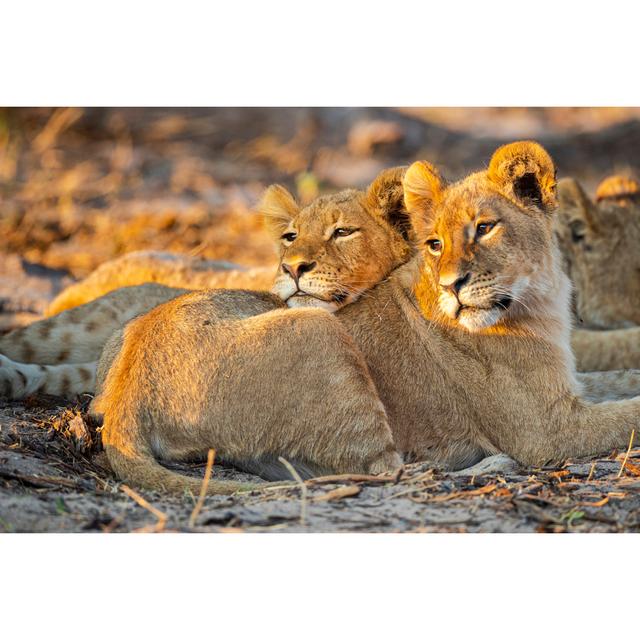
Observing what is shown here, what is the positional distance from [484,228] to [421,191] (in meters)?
0.48

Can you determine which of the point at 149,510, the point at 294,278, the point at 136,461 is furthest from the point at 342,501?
the point at 294,278

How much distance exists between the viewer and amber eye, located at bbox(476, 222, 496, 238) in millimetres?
4824

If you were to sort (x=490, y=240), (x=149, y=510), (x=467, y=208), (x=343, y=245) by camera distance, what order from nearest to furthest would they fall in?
(x=149, y=510)
(x=490, y=240)
(x=467, y=208)
(x=343, y=245)

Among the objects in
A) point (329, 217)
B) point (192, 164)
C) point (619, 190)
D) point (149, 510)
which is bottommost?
point (149, 510)

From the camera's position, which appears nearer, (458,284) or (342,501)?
(342,501)

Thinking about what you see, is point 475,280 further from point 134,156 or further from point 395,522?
point 134,156

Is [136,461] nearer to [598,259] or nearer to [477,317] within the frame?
[477,317]

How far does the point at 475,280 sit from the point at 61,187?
256 inches

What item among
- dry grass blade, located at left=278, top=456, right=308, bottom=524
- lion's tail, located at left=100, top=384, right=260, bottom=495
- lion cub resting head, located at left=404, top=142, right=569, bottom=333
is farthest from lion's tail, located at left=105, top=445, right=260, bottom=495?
lion cub resting head, located at left=404, top=142, right=569, bottom=333

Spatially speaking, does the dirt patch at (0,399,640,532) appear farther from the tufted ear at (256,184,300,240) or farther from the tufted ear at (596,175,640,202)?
the tufted ear at (596,175,640,202)

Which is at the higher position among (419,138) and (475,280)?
(419,138)

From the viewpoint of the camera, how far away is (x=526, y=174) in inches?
198

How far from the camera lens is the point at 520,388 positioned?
16.2 feet
